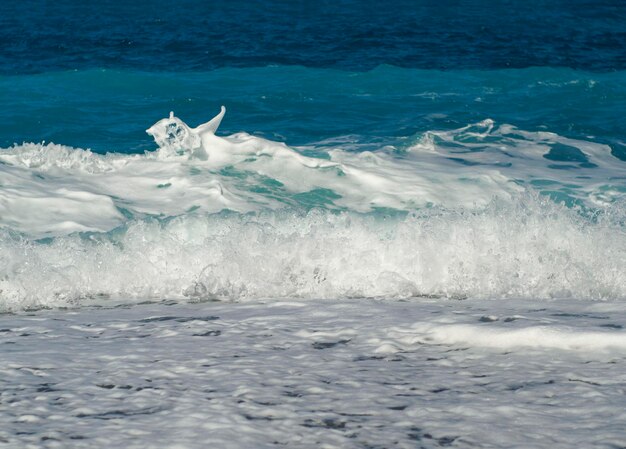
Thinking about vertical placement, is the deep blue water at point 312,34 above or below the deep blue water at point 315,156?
above

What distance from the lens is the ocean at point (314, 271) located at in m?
3.52

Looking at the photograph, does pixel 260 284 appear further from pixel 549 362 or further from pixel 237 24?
pixel 237 24

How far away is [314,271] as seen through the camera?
19.3 ft

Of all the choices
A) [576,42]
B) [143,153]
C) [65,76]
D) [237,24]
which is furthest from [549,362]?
[237,24]

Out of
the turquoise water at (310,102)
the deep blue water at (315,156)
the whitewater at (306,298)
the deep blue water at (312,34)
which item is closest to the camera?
the whitewater at (306,298)

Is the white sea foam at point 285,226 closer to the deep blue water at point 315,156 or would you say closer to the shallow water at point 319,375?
the deep blue water at point 315,156

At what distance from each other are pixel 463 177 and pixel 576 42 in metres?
11.6

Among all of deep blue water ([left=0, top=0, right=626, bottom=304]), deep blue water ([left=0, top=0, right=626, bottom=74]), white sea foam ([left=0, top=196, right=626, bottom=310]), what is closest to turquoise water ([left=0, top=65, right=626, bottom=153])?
deep blue water ([left=0, top=0, right=626, bottom=304])

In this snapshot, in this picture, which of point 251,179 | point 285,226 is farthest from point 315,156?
point 285,226

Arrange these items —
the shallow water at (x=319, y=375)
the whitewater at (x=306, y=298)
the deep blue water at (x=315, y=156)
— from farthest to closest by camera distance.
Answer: the deep blue water at (x=315, y=156)
the whitewater at (x=306, y=298)
the shallow water at (x=319, y=375)

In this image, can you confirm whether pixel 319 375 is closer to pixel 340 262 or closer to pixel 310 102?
pixel 340 262

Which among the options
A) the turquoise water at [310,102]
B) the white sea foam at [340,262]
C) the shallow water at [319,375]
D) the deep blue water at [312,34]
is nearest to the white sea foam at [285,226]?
the white sea foam at [340,262]

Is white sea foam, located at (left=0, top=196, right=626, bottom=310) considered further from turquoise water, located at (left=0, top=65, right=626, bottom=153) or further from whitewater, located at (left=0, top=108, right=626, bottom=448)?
turquoise water, located at (left=0, top=65, right=626, bottom=153)

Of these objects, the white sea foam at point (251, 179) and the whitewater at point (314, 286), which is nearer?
the whitewater at point (314, 286)
